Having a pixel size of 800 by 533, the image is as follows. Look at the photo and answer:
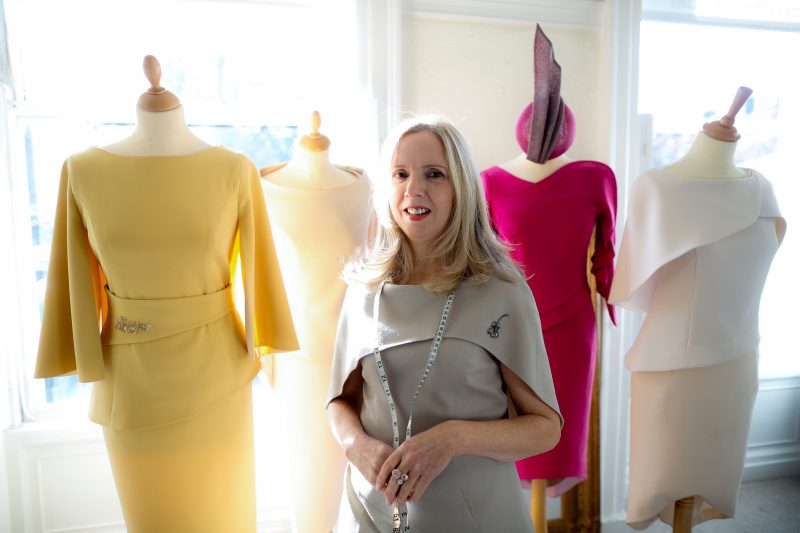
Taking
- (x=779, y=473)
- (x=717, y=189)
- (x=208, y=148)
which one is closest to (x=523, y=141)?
(x=717, y=189)

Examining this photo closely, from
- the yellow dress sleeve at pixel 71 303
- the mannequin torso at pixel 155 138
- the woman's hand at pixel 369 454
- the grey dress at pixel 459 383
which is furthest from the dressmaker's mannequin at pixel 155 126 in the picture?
the woman's hand at pixel 369 454

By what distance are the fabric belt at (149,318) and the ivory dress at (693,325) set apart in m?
1.35

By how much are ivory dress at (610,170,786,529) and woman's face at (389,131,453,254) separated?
0.99 m

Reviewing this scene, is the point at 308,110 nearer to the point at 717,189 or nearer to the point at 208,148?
the point at 208,148

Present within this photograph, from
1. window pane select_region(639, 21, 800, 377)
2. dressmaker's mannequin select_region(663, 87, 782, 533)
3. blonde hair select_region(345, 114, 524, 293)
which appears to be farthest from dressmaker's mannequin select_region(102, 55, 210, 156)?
window pane select_region(639, 21, 800, 377)

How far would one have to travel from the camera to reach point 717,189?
73.4 inches

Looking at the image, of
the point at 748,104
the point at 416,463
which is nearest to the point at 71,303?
the point at 416,463

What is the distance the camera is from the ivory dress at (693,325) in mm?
1851

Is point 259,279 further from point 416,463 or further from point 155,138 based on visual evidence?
point 416,463

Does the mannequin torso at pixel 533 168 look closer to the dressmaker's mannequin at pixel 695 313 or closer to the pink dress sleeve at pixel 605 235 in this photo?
the pink dress sleeve at pixel 605 235

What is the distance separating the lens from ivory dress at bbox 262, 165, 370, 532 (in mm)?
1860

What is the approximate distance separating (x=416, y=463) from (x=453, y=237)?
45 centimetres

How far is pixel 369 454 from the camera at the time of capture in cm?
111

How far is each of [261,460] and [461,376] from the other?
1713mm
